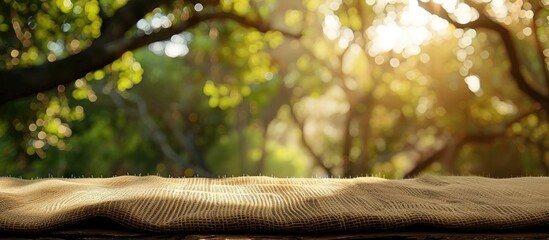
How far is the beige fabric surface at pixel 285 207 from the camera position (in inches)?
50.1

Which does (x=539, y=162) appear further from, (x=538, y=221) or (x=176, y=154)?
(x=538, y=221)

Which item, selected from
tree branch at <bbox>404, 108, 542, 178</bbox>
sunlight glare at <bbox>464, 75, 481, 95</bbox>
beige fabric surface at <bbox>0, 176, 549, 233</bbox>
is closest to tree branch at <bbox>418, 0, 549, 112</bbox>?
tree branch at <bbox>404, 108, 542, 178</bbox>

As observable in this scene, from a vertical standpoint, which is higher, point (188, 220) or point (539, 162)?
point (188, 220)

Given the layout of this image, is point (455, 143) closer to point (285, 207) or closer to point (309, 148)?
point (309, 148)

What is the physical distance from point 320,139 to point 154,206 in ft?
55.2

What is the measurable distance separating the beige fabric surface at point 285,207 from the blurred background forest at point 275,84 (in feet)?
12.2

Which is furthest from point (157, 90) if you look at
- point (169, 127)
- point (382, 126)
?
point (382, 126)

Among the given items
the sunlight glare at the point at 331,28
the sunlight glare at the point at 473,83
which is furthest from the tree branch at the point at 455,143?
the sunlight glare at the point at 331,28

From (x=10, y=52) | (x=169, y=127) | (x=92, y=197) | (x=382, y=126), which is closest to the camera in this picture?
(x=92, y=197)

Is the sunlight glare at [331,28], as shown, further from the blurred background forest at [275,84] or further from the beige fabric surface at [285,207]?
the beige fabric surface at [285,207]

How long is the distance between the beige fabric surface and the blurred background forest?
147 inches

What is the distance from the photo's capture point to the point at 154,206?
136 centimetres

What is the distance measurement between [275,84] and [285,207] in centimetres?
874

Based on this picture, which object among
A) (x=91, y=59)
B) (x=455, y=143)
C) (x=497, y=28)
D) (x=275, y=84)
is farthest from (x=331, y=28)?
(x=91, y=59)
